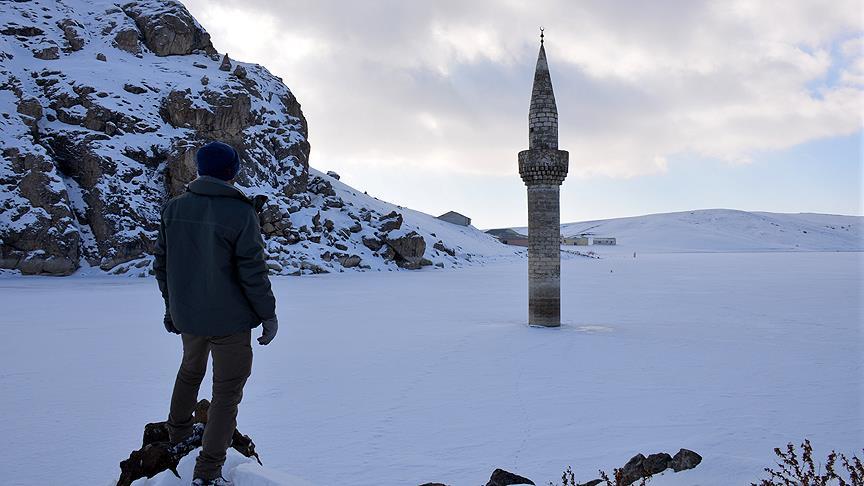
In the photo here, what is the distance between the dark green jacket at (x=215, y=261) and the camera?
4.18 metres

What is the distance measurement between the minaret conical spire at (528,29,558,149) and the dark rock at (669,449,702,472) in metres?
Answer: 12.9

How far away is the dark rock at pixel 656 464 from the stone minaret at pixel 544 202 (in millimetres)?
11440

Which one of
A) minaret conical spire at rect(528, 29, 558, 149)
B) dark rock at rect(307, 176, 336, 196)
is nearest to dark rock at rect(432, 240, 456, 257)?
dark rock at rect(307, 176, 336, 196)

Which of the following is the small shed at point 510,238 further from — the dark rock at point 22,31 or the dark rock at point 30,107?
the dark rock at point 30,107

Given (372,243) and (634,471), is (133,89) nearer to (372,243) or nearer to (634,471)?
(372,243)

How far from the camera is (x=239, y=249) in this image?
13.7 ft

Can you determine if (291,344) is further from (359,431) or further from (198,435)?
(198,435)

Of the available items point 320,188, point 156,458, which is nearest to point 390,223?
point 320,188

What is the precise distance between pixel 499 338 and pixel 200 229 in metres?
11.8

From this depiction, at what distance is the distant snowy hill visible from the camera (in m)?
124

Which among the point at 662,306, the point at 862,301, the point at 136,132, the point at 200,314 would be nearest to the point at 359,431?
the point at 200,314

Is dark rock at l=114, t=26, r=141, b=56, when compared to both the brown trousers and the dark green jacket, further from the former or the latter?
the brown trousers

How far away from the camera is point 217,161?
4355 mm

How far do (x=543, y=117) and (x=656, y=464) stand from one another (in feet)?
45.0
